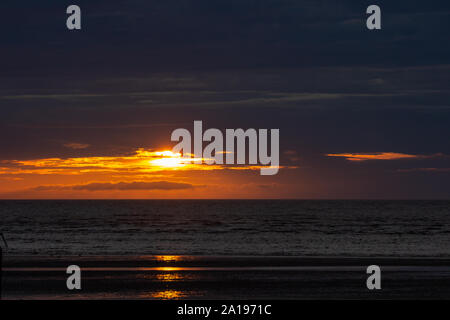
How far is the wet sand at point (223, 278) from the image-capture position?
2439cm

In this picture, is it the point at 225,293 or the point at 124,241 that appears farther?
the point at 124,241

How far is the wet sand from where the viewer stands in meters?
24.4

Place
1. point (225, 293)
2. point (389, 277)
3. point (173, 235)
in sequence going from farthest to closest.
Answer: point (173, 235) → point (389, 277) → point (225, 293)

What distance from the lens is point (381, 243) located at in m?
63.1

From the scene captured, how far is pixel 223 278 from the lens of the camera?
94.3 feet

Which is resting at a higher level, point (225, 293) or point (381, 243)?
point (381, 243)

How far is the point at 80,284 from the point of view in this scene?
26266 mm

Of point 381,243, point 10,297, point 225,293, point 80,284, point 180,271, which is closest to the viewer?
point 10,297

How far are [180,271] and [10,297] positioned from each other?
9.58m

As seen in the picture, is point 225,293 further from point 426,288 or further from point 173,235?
point 173,235
